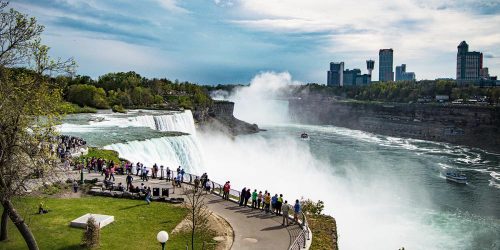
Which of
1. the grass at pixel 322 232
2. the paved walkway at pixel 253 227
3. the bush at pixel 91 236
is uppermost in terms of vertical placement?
the bush at pixel 91 236

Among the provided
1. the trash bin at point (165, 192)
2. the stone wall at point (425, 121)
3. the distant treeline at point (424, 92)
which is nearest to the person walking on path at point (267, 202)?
the trash bin at point (165, 192)

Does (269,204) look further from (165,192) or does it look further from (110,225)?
(110,225)

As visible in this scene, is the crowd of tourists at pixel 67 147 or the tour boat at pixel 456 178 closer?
the crowd of tourists at pixel 67 147

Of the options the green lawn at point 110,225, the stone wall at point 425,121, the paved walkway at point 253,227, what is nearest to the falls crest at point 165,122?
the paved walkway at point 253,227

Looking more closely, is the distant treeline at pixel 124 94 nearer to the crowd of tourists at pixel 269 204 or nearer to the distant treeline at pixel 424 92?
the crowd of tourists at pixel 269 204

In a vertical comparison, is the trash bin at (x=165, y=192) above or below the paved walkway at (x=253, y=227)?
above

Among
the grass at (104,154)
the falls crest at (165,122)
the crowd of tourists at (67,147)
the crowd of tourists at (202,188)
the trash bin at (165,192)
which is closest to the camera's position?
the crowd of tourists at (202,188)

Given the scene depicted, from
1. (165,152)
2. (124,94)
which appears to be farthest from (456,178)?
(124,94)

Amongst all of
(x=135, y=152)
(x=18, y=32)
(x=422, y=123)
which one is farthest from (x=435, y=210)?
(x=422, y=123)

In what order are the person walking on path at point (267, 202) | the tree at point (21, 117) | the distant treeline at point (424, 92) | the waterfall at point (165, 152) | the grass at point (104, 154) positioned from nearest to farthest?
the tree at point (21, 117) → the person walking on path at point (267, 202) → the grass at point (104, 154) → the waterfall at point (165, 152) → the distant treeline at point (424, 92)
